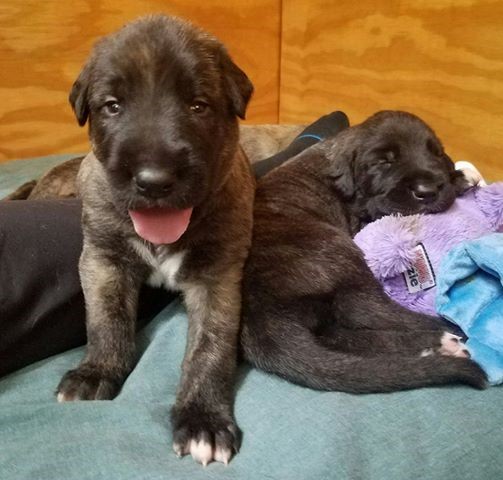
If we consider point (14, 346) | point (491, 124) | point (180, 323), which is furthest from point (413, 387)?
point (491, 124)

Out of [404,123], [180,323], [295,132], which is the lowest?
[295,132]

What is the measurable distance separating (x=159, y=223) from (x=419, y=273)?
80 cm

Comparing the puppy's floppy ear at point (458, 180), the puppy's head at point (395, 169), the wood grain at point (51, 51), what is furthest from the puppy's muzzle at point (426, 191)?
the wood grain at point (51, 51)

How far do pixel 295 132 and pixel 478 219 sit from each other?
71.4 inches

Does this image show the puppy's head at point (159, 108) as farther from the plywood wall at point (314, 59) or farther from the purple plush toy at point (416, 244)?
the plywood wall at point (314, 59)

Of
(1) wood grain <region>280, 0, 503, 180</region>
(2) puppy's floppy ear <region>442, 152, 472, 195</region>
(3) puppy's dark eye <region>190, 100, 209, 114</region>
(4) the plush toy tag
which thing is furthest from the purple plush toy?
(1) wood grain <region>280, 0, 503, 180</region>

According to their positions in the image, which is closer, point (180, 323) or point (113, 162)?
point (113, 162)

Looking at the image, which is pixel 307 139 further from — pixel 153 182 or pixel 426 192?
pixel 153 182

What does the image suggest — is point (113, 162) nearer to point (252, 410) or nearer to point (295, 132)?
point (252, 410)

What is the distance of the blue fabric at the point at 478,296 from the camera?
153 centimetres

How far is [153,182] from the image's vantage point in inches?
53.7

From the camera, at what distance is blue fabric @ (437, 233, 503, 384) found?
60.3 inches

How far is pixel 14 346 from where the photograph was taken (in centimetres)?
165

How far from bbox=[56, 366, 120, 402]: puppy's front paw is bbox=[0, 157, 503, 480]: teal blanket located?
0.12 ft
